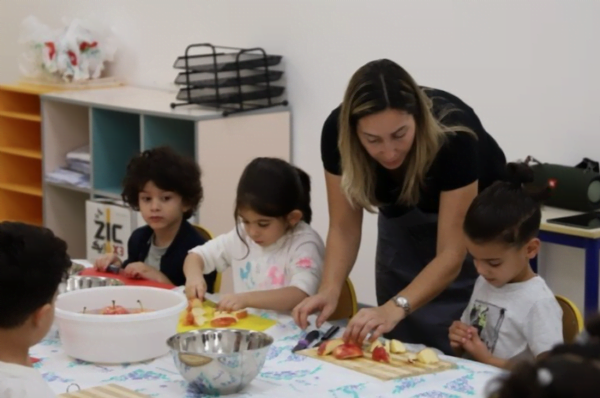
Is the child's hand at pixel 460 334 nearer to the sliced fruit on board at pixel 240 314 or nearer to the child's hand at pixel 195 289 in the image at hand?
the sliced fruit on board at pixel 240 314

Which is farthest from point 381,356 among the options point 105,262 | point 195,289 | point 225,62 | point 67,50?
point 67,50

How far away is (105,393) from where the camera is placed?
187 cm

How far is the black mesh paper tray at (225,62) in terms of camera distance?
173 inches

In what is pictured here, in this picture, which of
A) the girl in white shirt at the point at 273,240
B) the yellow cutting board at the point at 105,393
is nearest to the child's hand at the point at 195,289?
the girl in white shirt at the point at 273,240

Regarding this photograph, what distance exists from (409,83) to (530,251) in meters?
0.47

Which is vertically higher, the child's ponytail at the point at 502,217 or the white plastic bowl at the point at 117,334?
the child's ponytail at the point at 502,217

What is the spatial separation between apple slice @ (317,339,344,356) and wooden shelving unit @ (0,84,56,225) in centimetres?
319

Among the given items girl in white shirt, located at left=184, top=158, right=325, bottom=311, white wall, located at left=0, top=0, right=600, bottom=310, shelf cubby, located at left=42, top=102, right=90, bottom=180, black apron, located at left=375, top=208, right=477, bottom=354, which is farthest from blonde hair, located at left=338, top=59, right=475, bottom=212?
shelf cubby, located at left=42, top=102, right=90, bottom=180

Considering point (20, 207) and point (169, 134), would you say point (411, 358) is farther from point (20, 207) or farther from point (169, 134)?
point (20, 207)

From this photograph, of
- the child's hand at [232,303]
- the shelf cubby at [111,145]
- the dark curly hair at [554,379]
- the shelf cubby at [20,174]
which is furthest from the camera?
the shelf cubby at [20,174]

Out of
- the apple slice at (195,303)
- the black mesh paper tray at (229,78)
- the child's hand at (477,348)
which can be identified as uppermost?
the black mesh paper tray at (229,78)

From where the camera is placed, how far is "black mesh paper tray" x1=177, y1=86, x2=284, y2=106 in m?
4.36

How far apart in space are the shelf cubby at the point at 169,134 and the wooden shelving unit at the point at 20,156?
0.80 m

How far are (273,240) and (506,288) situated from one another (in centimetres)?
68
